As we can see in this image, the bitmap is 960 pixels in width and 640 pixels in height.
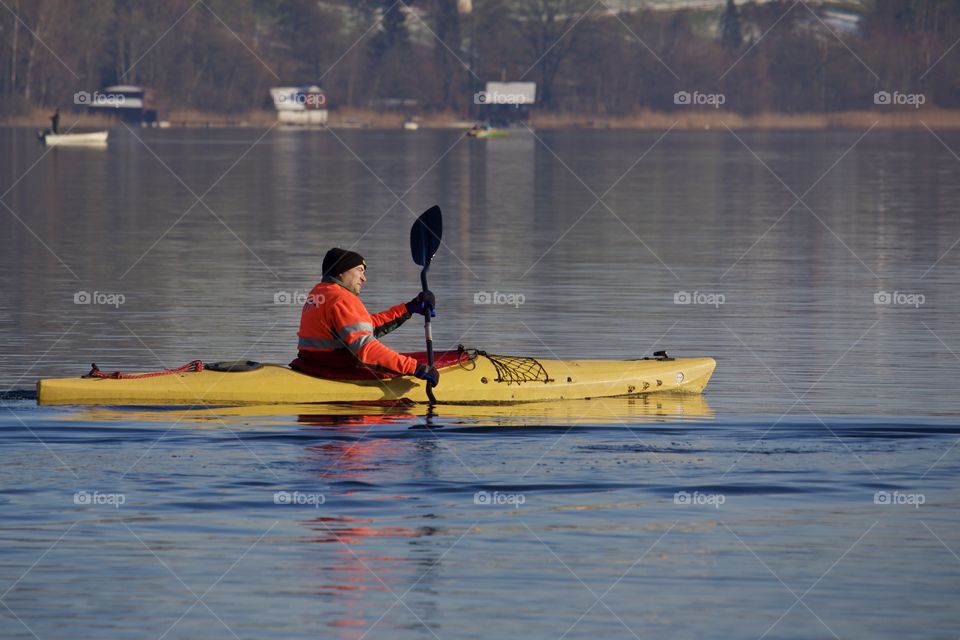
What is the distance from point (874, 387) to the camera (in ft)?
50.0

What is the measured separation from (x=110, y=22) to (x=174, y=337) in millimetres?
127871

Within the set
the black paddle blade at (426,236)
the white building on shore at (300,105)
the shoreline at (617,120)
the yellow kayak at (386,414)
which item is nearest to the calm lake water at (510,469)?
the yellow kayak at (386,414)

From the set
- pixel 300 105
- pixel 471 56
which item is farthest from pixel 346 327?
pixel 471 56

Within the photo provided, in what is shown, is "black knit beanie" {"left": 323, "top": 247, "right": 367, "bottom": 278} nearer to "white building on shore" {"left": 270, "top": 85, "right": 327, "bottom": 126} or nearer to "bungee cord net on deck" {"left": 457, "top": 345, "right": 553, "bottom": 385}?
"bungee cord net on deck" {"left": 457, "top": 345, "right": 553, "bottom": 385}

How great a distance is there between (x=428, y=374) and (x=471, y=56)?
492 feet

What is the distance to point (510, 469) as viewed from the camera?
1143 centimetres

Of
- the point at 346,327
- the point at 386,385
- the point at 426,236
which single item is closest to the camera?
the point at 346,327

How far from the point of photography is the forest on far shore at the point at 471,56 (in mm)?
136000

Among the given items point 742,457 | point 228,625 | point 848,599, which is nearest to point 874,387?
point 742,457

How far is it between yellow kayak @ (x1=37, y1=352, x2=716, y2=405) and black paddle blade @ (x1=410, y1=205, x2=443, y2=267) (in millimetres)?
1514

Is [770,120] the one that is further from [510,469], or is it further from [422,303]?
[510,469]

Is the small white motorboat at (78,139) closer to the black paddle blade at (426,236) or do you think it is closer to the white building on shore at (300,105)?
the white building on shore at (300,105)

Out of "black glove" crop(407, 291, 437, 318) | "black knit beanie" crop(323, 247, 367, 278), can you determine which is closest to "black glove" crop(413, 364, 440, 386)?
"black glove" crop(407, 291, 437, 318)

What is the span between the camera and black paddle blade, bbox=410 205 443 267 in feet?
50.4
